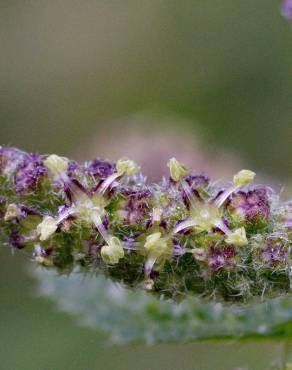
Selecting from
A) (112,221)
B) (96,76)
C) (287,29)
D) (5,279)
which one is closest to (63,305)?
(112,221)

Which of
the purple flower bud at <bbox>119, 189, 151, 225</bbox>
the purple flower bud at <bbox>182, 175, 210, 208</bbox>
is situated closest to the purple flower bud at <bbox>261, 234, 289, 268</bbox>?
the purple flower bud at <bbox>182, 175, 210, 208</bbox>

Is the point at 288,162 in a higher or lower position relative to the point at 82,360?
higher

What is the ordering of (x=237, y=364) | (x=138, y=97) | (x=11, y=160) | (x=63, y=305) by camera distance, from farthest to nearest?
(x=138, y=97) → (x=237, y=364) → (x=63, y=305) → (x=11, y=160)

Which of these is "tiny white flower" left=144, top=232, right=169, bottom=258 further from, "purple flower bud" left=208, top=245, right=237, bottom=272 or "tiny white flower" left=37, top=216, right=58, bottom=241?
"tiny white flower" left=37, top=216, right=58, bottom=241

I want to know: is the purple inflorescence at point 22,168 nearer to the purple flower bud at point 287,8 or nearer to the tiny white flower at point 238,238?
the tiny white flower at point 238,238

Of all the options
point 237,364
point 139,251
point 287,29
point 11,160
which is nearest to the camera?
point 139,251

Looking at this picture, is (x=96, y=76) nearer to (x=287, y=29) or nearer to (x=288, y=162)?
(x=287, y=29)
